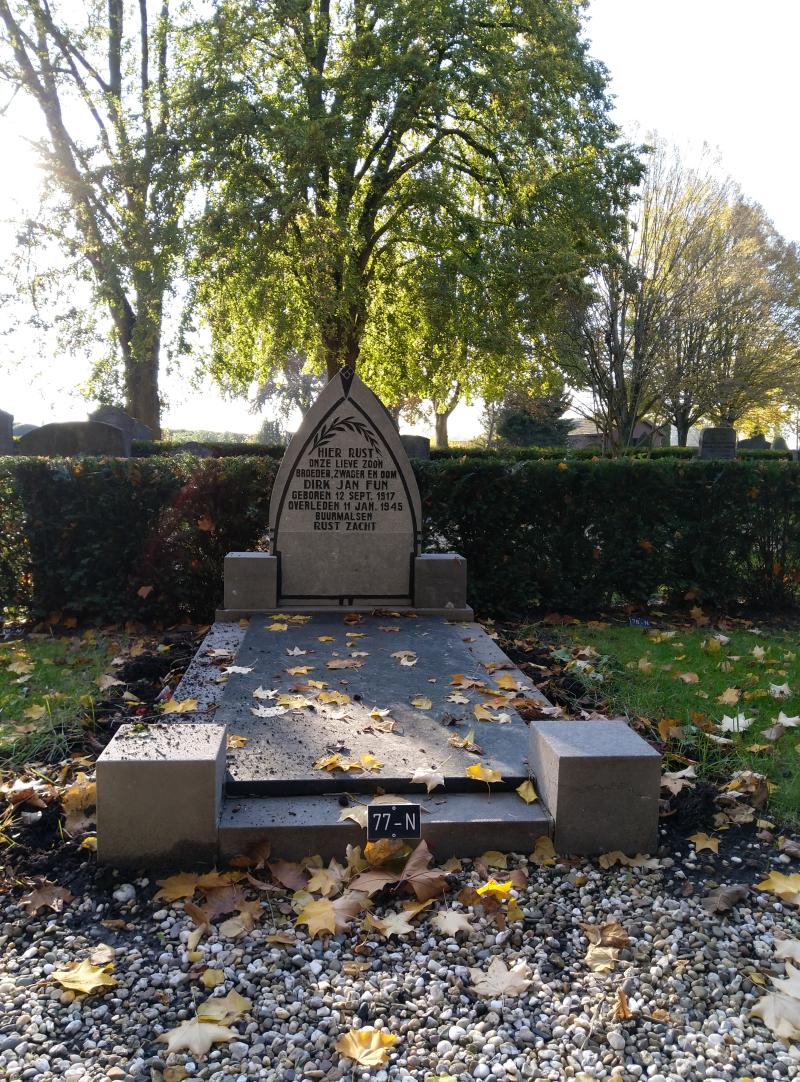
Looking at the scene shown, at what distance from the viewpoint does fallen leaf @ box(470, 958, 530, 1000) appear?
2.46 meters

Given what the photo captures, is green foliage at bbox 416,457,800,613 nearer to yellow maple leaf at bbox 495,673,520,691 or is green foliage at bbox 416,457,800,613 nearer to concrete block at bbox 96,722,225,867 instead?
yellow maple leaf at bbox 495,673,520,691

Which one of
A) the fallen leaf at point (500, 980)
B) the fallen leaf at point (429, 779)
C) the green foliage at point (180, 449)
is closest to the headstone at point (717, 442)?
the green foliage at point (180, 449)

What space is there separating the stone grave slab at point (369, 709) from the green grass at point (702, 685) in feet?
2.28

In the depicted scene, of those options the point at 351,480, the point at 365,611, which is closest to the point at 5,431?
the point at 351,480

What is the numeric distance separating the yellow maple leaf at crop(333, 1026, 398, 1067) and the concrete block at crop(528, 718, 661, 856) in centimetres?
127

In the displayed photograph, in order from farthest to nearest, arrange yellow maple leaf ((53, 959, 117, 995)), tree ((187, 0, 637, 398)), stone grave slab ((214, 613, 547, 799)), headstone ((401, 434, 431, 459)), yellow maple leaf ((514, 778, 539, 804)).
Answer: tree ((187, 0, 637, 398))
headstone ((401, 434, 431, 459))
stone grave slab ((214, 613, 547, 799))
yellow maple leaf ((514, 778, 539, 804))
yellow maple leaf ((53, 959, 117, 995))

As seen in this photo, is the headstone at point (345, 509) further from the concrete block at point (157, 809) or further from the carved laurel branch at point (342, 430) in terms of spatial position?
the concrete block at point (157, 809)

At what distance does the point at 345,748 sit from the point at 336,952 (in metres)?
1.31

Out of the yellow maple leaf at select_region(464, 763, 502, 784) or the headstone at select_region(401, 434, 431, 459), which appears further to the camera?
the headstone at select_region(401, 434, 431, 459)

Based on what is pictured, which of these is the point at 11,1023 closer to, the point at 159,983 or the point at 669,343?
the point at 159,983

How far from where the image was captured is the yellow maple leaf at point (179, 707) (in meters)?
4.46

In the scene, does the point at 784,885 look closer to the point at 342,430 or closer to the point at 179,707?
the point at 179,707

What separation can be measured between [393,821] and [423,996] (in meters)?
0.81

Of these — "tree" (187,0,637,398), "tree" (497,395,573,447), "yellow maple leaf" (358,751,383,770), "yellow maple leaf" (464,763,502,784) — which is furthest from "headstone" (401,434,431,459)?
"tree" (497,395,573,447)
